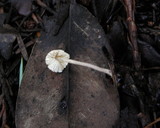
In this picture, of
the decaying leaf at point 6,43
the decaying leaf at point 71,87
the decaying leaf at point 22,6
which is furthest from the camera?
the decaying leaf at point 22,6

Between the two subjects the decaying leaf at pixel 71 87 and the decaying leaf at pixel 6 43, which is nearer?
the decaying leaf at pixel 71 87

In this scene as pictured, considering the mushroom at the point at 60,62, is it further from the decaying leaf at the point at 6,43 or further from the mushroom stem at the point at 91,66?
the decaying leaf at the point at 6,43

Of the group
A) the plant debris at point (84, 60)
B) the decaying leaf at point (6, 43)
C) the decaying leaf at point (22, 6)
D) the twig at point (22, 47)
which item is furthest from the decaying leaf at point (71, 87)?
the decaying leaf at point (22, 6)

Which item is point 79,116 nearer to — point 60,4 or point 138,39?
point 138,39

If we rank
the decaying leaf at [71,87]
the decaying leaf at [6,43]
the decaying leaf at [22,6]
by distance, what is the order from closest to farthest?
the decaying leaf at [71,87]
the decaying leaf at [6,43]
the decaying leaf at [22,6]

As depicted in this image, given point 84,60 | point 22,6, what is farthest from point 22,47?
point 84,60

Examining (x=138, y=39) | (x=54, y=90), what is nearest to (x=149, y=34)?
(x=138, y=39)

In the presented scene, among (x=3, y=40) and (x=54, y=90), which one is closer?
(x=54, y=90)

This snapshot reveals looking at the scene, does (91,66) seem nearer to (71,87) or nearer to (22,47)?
(71,87)
